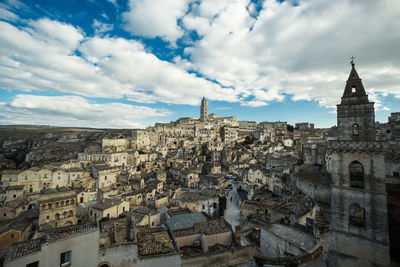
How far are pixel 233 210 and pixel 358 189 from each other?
74.1 ft

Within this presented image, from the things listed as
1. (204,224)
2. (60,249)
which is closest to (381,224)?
(204,224)

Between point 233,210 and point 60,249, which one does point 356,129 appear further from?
point 233,210

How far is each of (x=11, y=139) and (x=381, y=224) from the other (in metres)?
106

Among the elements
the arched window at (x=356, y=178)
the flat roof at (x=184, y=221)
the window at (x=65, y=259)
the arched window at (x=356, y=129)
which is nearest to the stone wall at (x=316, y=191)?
the arched window at (x=356, y=178)

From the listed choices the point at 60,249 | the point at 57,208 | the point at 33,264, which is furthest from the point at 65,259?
the point at 57,208

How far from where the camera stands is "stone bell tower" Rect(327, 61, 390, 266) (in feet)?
30.8

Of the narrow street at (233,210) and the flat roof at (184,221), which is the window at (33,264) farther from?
the narrow street at (233,210)

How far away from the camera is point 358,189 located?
9875mm

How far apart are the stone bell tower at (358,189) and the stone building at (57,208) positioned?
28.8 meters

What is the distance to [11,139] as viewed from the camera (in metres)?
72.8

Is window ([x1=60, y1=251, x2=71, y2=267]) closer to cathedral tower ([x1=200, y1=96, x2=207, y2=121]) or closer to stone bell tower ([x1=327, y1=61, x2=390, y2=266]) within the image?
stone bell tower ([x1=327, y1=61, x2=390, y2=266])

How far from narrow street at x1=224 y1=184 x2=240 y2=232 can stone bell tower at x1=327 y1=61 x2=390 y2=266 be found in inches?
609

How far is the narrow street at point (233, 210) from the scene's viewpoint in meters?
26.0

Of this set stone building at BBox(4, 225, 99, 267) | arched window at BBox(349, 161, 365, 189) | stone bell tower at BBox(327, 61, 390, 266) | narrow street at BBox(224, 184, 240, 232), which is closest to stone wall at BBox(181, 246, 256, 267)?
stone bell tower at BBox(327, 61, 390, 266)
